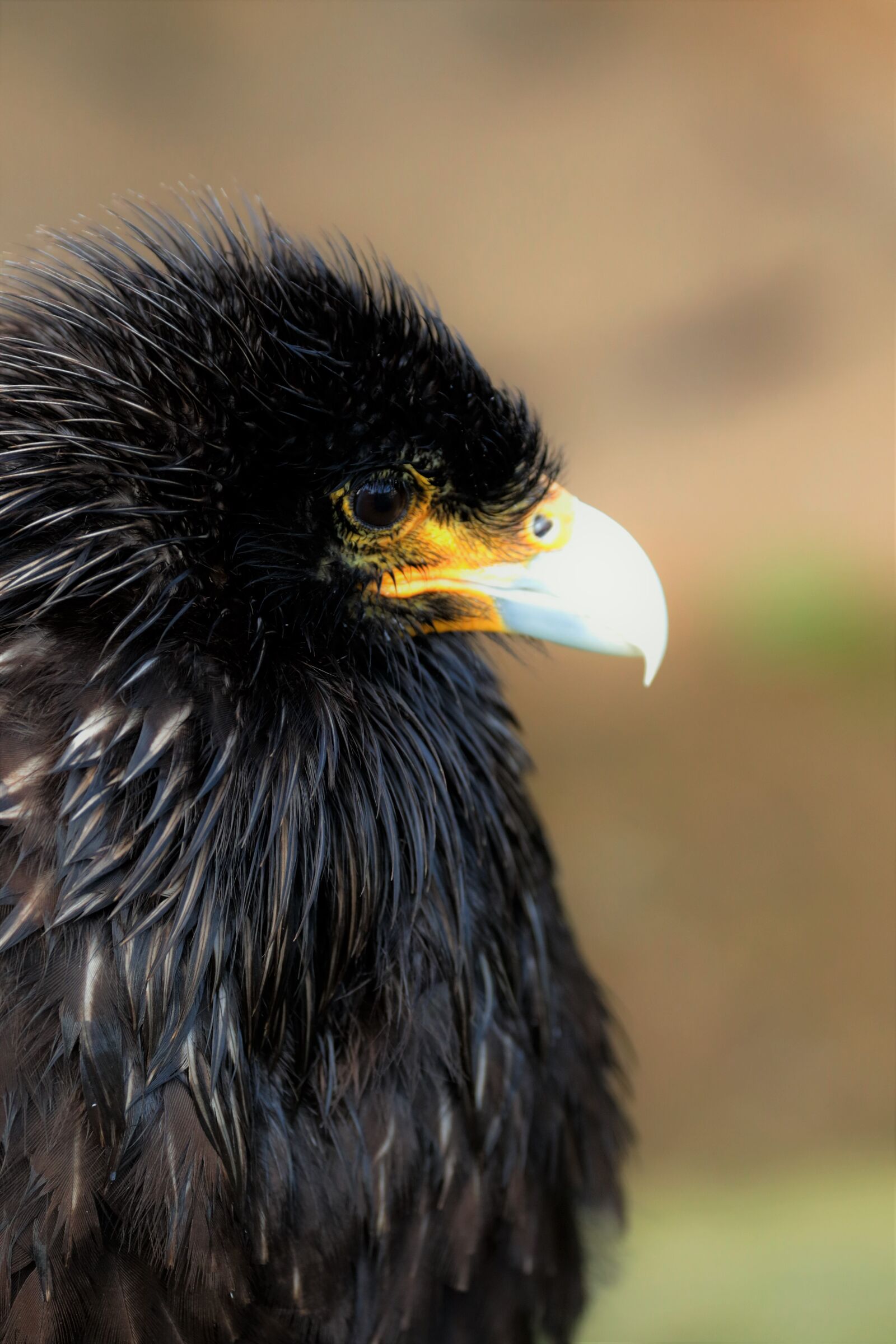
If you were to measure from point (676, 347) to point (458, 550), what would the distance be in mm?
3305

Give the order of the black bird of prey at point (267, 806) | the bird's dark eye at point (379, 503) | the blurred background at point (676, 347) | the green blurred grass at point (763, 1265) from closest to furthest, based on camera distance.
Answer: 1. the black bird of prey at point (267, 806)
2. the bird's dark eye at point (379, 503)
3. the green blurred grass at point (763, 1265)
4. the blurred background at point (676, 347)

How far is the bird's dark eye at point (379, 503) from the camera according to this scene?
5.03ft

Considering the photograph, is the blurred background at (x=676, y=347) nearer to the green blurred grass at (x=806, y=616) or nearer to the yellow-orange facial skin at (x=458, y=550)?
the green blurred grass at (x=806, y=616)

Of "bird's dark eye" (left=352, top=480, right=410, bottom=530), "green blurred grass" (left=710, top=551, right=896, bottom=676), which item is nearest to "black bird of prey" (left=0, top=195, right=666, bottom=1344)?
"bird's dark eye" (left=352, top=480, right=410, bottom=530)

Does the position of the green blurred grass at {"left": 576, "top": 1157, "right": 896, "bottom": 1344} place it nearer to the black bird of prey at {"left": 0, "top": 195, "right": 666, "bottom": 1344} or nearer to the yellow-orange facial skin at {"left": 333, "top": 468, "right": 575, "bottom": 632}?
the black bird of prey at {"left": 0, "top": 195, "right": 666, "bottom": 1344}

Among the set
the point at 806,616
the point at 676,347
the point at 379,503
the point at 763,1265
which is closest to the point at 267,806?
the point at 379,503

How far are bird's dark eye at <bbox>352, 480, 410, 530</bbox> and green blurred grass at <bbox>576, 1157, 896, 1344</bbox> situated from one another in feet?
5.79

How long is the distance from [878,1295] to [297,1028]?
1.96 meters

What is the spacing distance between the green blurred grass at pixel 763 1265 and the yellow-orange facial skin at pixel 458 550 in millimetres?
1594

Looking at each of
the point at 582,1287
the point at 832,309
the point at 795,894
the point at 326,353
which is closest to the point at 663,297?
the point at 832,309

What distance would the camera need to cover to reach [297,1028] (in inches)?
56.1

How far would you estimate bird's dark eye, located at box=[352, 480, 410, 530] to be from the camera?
1.53 metres

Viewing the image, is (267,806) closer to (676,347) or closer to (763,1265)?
(763,1265)

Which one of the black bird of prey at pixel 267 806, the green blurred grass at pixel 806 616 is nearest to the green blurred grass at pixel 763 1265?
the black bird of prey at pixel 267 806
